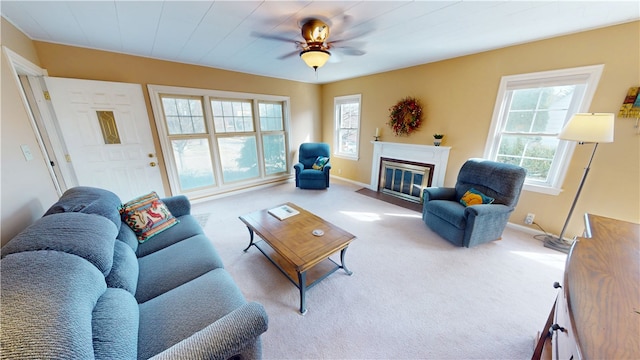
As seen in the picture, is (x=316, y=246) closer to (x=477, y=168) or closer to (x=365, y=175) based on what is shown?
(x=477, y=168)

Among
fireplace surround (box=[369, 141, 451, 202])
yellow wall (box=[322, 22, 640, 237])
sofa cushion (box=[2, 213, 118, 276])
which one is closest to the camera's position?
sofa cushion (box=[2, 213, 118, 276])

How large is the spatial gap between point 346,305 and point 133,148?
356 centimetres

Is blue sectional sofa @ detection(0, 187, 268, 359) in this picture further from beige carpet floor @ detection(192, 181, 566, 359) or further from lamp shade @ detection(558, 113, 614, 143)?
lamp shade @ detection(558, 113, 614, 143)

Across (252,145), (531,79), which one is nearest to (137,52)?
(252,145)

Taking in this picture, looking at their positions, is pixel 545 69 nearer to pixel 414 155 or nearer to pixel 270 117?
pixel 414 155

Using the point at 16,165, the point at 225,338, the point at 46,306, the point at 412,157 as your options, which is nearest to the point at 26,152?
the point at 16,165

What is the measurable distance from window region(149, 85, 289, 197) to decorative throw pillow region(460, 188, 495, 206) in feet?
12.0

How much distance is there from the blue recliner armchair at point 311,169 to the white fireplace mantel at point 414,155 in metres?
1.02

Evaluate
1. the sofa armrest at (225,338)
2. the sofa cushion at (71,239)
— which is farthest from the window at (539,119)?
the sofa cushion at (71,239)

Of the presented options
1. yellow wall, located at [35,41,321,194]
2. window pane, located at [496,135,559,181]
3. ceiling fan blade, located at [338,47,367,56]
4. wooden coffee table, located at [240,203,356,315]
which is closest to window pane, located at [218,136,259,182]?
yellow wall, located at [35,41,321,194]

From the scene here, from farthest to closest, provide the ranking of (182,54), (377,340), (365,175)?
(365,175) < (182,54) < (377,340)

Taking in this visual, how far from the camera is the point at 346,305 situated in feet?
5.35

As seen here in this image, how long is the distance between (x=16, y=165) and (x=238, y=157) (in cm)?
275

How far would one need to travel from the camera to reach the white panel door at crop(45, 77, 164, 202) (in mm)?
2476
